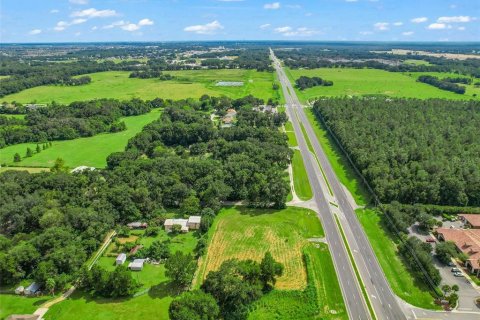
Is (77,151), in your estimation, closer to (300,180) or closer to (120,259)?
(120,259)

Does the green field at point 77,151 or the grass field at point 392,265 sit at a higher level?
the green field at point 77,151

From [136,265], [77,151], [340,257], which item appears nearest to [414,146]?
[340,257]

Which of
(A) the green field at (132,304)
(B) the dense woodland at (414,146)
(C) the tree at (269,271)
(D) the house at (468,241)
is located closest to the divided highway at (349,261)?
(B) the dense woodland at (414,146)

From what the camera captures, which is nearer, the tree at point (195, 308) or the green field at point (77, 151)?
the tree at point (195, 308)

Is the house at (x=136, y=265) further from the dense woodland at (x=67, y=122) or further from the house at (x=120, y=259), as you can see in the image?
the dense woodland at (x=67, y=122)

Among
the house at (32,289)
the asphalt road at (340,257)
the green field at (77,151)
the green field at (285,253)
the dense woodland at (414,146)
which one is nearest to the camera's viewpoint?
the green field at (285,253)

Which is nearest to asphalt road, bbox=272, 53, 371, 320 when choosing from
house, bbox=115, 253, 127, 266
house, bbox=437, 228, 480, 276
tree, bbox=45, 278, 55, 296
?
house, bbox=437, 228, 480, 276
